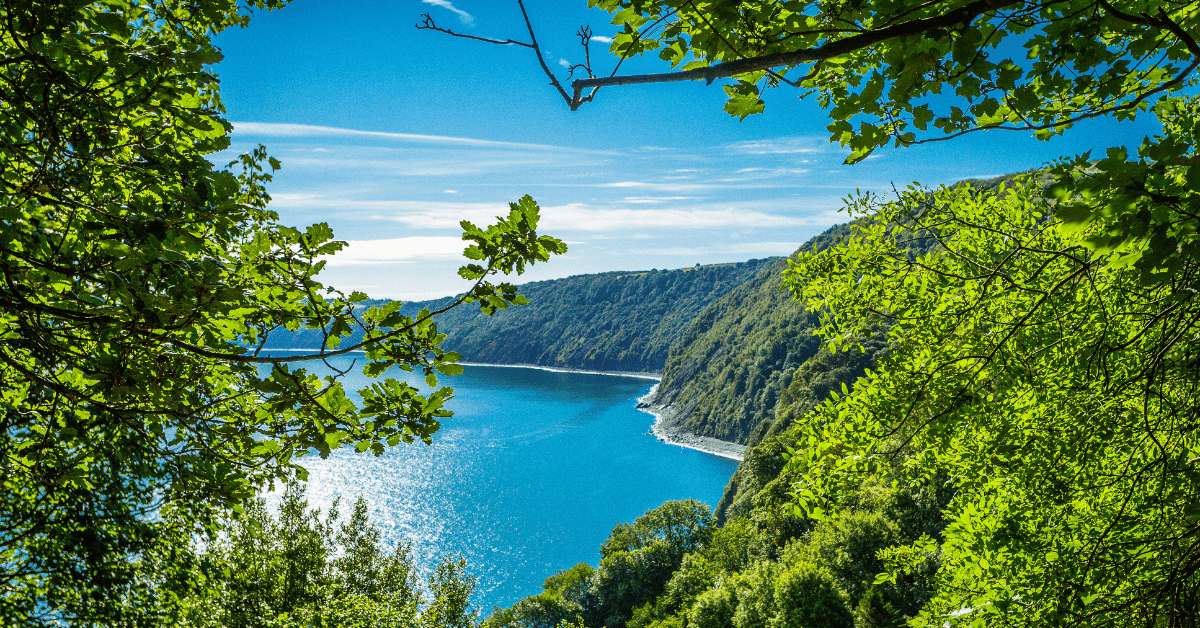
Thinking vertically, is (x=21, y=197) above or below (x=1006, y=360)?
above

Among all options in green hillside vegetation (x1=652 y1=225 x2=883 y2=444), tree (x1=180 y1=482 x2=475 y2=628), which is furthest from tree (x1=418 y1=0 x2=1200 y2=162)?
green hillside vegetation (x1=652 y1=225 x2=883 y2=444)

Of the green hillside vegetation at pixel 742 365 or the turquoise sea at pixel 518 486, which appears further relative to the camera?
the green hillside vegetation at pixel 742 365

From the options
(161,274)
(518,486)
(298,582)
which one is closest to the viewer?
(161,274)

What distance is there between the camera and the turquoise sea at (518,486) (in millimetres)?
60375

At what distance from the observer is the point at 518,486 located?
256ft

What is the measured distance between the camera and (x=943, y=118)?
287 cm

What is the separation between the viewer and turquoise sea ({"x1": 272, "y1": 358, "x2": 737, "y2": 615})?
60.4m

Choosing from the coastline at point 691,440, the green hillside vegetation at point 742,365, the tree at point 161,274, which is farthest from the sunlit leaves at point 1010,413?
the coastline at point 691,440

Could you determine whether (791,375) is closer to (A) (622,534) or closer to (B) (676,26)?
(A) (622,534)

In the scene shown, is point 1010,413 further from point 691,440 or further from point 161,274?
point 691,440

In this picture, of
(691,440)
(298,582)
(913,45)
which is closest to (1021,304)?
(913,45)

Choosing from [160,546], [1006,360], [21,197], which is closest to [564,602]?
[160,546]

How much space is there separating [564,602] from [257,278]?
39958mm

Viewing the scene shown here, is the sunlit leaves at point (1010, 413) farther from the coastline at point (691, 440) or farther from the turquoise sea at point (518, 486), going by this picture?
the coastline at point (691, 440)
